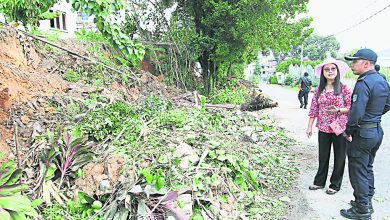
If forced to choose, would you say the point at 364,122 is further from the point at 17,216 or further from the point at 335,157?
the point at 17,216

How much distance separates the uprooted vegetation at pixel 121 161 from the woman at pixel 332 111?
2.19ft

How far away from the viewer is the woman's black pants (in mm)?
3854

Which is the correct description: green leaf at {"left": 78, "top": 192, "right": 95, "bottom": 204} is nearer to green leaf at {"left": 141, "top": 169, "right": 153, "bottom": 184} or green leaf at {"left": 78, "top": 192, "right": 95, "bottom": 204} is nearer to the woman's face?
green leaf at {"left": 141, "top": 169, "right": 153, "bottom": 184}

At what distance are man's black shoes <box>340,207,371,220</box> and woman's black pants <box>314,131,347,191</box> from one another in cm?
60

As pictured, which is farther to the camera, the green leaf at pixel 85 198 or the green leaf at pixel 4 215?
the green leaf at pixel 85 198

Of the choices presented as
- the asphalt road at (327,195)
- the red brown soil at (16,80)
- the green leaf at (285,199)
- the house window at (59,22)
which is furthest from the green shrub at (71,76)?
the house window at (59,22)

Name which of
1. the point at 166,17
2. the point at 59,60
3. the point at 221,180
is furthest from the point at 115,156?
the point at 166,17

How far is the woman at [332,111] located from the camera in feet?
12.4

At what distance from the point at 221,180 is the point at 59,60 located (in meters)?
5.54

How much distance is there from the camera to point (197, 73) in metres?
11.8

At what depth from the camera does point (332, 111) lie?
380cm

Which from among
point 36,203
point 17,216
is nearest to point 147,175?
point 36,203

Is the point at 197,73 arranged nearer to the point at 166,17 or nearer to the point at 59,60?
the point at 166,17

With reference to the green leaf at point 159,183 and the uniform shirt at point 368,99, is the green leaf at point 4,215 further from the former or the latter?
the uniform shirt at point 368,99
